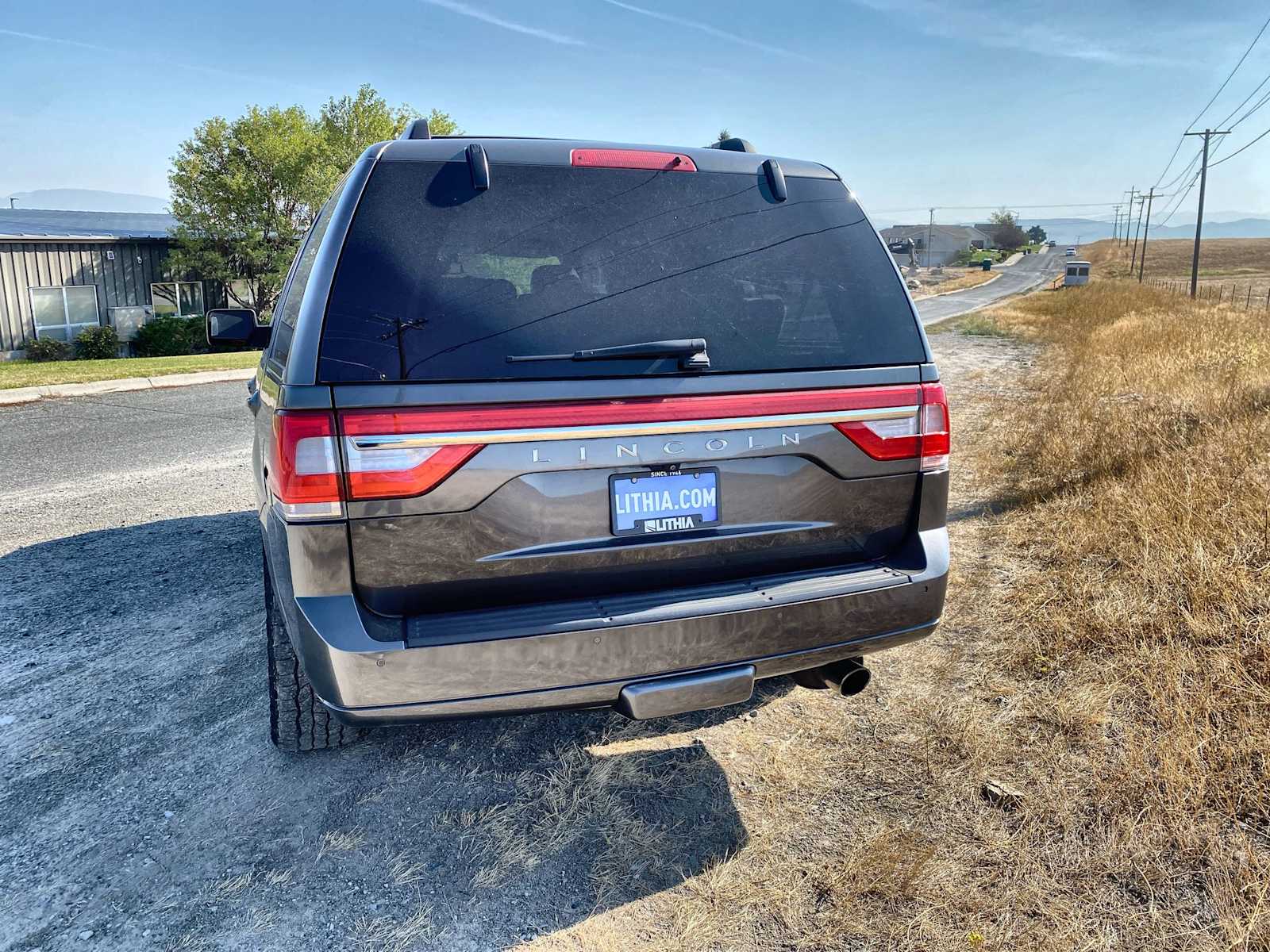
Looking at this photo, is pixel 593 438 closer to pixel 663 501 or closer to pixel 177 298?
pixel 663 501

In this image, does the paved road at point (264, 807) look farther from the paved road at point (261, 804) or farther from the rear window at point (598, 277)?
the rear window at point (598, 277)

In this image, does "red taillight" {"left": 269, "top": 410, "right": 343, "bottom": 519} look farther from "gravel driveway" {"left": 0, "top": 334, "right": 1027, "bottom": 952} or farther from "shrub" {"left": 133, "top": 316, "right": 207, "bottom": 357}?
"shrub" {"left": 133, "top": 316, "right": 207, "bottom": 357}

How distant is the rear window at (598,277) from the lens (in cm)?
214

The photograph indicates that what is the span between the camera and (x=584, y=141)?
8.48ft

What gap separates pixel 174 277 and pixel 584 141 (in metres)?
35.7

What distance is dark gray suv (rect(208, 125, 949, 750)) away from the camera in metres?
2.10

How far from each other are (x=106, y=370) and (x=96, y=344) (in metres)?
16.3

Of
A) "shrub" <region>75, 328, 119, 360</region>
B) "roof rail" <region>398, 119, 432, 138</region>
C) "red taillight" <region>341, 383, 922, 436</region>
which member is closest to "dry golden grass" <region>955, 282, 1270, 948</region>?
"red taillight" <region>341, 383, 922, 436</region>

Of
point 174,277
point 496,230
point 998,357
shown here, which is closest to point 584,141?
point 496,230

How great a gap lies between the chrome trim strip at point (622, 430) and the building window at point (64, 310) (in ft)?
109

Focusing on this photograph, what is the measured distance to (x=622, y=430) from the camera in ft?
7.36

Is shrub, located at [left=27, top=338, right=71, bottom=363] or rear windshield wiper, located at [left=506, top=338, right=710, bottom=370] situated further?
shrub, located at [left=27, top=338, right=71, bottom=363]

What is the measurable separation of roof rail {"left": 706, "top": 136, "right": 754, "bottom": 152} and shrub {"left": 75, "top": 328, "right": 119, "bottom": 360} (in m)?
31.0

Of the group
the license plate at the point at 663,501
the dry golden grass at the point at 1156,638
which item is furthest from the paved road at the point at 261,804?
the license plate at the point at 663,501
